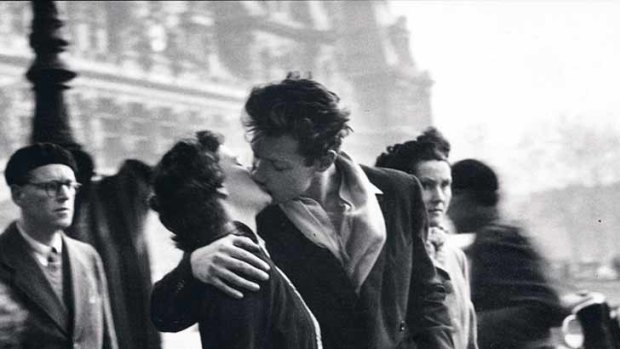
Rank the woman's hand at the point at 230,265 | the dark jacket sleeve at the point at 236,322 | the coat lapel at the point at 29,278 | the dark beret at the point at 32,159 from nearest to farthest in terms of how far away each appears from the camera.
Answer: the dark jacket sleeve at the point at 236,322 → the woman's hand at the point at 230,265 → the coat lapel at the point at 29,278 → the dark beret at the point at 32,159

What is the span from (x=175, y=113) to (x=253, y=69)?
18.7 inches

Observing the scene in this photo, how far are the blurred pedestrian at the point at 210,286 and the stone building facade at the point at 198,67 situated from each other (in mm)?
496

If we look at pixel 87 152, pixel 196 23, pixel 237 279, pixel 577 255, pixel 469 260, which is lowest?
pixel 577 255

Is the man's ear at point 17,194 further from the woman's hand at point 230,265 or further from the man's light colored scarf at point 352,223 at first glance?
the man's light colored scarf at point 352,223

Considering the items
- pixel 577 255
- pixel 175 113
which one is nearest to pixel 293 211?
pixel 175 113

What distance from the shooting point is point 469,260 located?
4348 mm

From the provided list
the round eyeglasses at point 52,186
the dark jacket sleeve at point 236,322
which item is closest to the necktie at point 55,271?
the round eyeglasses at point 52,186

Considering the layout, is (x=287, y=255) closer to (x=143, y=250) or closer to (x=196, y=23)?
(x=143, y=250)

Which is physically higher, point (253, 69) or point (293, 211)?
point (253, 69)

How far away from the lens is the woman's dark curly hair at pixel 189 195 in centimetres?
294

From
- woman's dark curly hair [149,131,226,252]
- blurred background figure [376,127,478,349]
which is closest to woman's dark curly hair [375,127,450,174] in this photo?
blurred background figure [376,127,478,349]

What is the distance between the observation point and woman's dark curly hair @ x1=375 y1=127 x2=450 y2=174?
429cm

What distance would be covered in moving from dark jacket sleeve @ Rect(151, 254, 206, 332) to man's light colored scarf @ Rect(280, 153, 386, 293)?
2.04 feet

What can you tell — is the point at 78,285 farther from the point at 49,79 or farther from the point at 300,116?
the point at 300,116
